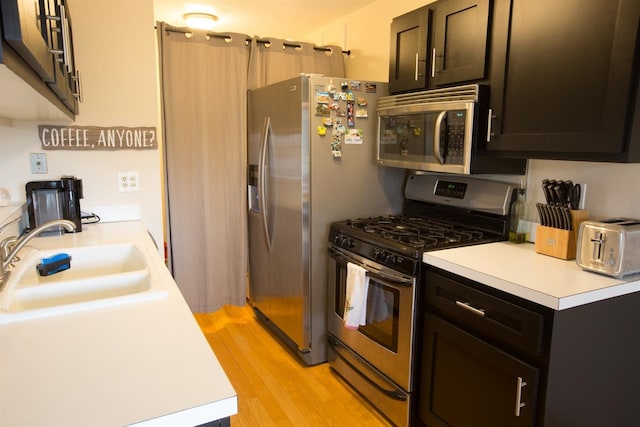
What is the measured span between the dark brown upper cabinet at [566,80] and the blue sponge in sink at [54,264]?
1.92 meters

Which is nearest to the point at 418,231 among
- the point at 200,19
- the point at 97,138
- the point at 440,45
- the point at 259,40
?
the point at 440,45

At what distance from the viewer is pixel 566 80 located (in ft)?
5.26

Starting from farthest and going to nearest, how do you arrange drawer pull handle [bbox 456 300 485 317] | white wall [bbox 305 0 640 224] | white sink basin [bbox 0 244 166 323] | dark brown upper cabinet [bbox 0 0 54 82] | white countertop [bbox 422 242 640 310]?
1. white wall [bbox 305 0 640 224]
2. drawer pull handle [bbox 456 300 485 317]
3. white countertop [bbox 422 242 640 310]
4. white sink basin [bbox 0 244 166 323]
5. dark brown upper cabinet [bbox 0 0 54 82]

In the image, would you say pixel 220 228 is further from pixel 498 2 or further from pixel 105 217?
pixel 498 2

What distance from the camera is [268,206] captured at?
9.92 feet

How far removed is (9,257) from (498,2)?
2.15 m

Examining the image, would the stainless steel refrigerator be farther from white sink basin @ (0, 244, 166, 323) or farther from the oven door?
white sink basin @ (0, 244, 166, 323)

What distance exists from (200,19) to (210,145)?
112 cm

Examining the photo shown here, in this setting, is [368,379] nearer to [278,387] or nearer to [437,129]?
[278,387]

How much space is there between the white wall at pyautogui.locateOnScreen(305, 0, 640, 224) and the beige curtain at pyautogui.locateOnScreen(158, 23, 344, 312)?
0.83 ft

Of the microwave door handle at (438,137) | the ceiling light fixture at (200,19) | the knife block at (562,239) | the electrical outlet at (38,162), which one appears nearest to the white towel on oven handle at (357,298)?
the microwave door handle at (438,137)

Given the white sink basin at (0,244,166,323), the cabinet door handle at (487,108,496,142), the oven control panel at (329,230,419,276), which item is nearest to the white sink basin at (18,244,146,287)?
the white sink basin at (0,244,166,323)

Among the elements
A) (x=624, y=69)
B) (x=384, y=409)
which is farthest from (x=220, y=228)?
(x=624, y=69)

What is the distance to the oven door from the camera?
78.8 inches
